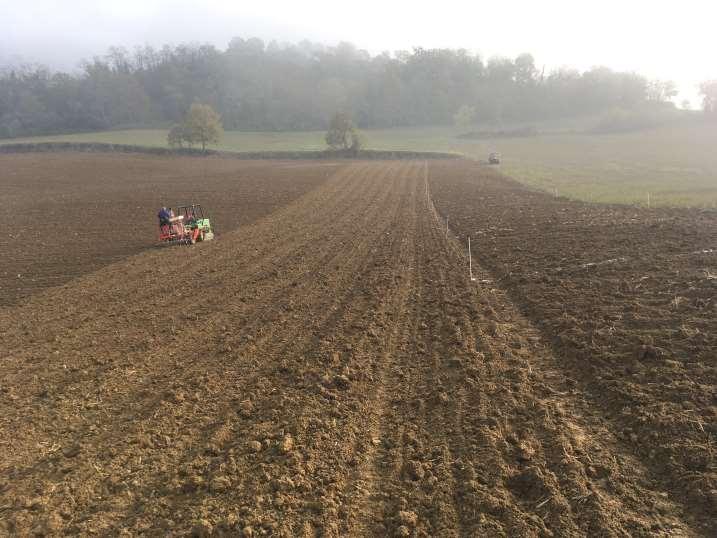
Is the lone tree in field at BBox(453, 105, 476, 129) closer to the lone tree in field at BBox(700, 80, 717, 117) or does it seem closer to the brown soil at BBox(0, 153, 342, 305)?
the lone tree in field at BBox(700, 80, 717, 117)

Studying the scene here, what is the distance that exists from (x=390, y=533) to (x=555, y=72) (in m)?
172

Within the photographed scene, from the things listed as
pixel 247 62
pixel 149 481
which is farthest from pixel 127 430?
pixel 247 62

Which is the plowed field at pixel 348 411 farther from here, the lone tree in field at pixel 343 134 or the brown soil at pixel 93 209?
the lone tree in field at pixel 343 134

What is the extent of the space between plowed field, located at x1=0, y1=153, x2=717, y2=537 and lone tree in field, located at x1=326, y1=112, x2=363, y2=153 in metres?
61.7

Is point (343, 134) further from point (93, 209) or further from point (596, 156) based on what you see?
point (93, 209)

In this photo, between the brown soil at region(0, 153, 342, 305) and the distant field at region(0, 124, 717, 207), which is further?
the distant field at region(0, 124, 717, 207)

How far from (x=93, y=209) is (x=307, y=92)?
142 m

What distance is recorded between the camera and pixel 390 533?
381cm

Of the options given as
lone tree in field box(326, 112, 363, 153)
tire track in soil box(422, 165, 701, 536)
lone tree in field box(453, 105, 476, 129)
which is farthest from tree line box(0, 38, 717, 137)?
tire track in soil box(422, 165, 701, 536)

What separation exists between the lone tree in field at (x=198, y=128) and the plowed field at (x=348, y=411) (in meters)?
68.4

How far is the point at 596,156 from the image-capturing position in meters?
58.1

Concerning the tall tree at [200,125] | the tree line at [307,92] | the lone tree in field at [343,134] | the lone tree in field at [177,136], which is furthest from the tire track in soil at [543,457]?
the tree line at [307,92]

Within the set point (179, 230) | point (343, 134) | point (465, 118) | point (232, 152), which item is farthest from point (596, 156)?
point (465, 118)

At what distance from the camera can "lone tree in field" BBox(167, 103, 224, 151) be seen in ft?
238
